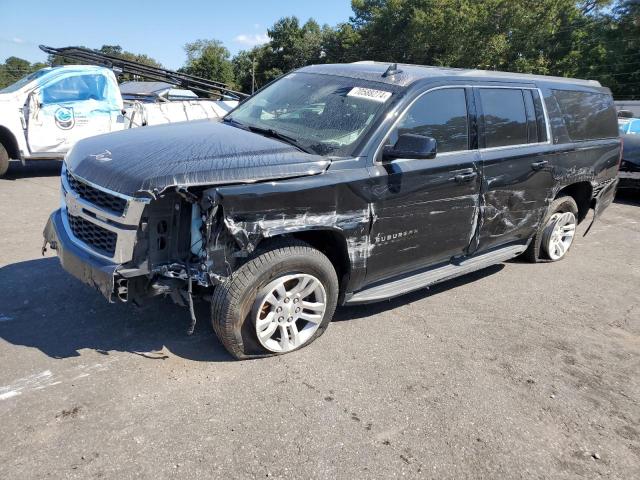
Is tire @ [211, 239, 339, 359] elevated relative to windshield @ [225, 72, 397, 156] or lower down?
lower down

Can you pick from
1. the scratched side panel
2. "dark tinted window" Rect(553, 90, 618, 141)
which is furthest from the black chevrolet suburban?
"dark tinted window" Rect(553, 90, 618, 141)

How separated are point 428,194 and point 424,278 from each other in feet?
2.41

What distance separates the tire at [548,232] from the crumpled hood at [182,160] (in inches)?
131

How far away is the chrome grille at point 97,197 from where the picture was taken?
3.03 meters

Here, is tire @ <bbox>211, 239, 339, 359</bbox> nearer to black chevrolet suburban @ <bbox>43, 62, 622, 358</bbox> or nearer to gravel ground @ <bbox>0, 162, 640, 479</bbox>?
black chevrolet suburban @ <bbox>43, 62, 622, 358</bbox>

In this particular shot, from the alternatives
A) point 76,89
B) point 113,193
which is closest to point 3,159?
point 76,89

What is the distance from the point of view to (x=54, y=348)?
349 cm

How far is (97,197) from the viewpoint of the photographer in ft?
10.6

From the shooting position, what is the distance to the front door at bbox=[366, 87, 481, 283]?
12.2 ft

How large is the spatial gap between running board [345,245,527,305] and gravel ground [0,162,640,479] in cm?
34

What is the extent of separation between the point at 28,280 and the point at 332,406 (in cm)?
310

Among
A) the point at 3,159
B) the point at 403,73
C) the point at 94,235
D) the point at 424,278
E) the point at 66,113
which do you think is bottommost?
the point at 424,278

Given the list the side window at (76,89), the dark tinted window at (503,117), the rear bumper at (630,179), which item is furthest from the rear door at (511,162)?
the side window at (76,89)

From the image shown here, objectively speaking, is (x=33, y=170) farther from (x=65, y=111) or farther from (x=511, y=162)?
(x=511, y=162)
